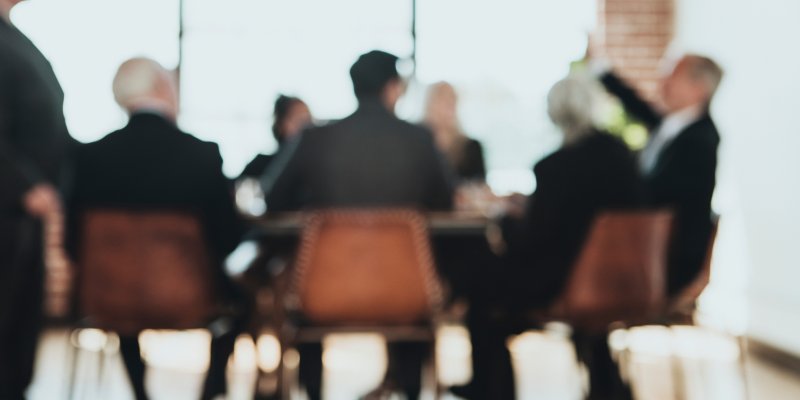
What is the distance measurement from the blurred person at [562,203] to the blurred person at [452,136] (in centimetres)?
174

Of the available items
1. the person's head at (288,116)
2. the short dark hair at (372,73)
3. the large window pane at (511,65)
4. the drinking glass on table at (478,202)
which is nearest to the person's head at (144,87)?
the short dark hair at (372,73)

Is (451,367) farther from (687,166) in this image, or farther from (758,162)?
(758,162)

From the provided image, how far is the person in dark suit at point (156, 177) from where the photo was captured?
3.25 metres

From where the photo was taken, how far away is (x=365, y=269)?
114 inches

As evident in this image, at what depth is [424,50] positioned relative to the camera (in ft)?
23.1

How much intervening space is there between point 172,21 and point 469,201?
147 inches

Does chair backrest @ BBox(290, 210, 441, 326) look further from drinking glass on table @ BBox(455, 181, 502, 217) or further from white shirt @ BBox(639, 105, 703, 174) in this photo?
white shirt @ BBox(639, 105, 703, 174)

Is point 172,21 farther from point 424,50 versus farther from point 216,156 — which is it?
point 216,156

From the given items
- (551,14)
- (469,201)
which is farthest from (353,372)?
(551,14)

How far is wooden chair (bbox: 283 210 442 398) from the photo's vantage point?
2.84 m

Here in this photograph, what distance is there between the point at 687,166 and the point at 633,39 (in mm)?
3388

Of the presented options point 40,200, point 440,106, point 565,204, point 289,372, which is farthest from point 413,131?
point 440,106

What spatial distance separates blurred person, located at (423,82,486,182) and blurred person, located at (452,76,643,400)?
174cm

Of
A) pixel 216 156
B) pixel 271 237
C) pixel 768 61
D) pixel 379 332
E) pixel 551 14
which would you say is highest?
pixel 551 14
